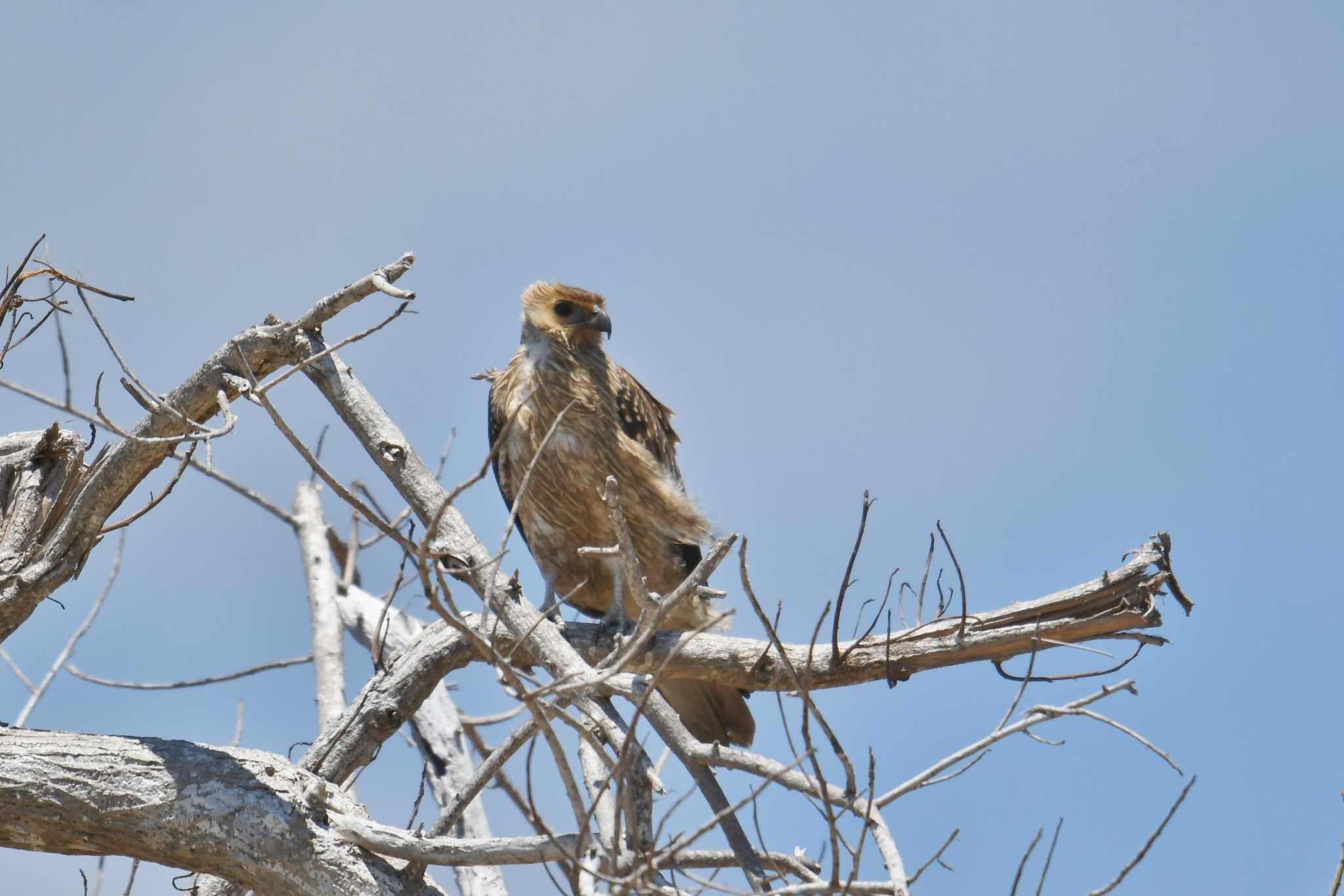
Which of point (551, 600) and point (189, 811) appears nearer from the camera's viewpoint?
point (189, 811)

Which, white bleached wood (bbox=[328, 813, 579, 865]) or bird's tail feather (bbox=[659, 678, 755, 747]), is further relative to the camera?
bird's tail feather (bbox=[659, 678, 755, 747])

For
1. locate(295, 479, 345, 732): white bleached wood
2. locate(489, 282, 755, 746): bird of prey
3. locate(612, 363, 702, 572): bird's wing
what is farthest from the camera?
locate(295, 479, 345, 732): white bleached wood

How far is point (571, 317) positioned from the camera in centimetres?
517

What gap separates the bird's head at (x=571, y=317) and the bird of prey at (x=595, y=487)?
0.07 metres

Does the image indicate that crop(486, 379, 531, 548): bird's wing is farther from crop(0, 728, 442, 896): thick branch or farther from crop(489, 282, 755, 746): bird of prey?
crop(0, 728, 442, 896): thick branch

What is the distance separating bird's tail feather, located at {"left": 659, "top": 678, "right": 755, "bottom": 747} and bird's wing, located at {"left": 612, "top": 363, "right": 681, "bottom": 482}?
0.95 m

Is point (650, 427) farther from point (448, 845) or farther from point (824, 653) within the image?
point (448, 845)

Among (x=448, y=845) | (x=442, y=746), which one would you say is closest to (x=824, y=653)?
(x=448, y=845)

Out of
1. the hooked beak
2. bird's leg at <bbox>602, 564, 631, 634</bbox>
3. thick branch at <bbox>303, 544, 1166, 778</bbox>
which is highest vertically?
the hooked beak

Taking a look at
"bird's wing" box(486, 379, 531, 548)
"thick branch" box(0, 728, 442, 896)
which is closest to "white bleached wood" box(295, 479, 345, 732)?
"bird's wing" box(486, 379, 531, 548)

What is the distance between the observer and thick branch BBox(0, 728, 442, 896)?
294 cm

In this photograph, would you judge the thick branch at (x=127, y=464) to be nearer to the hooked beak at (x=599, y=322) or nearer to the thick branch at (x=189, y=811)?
the thick branch at (x=189, y=811)

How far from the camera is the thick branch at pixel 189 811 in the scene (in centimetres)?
294

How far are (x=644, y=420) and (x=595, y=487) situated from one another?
0.50m
